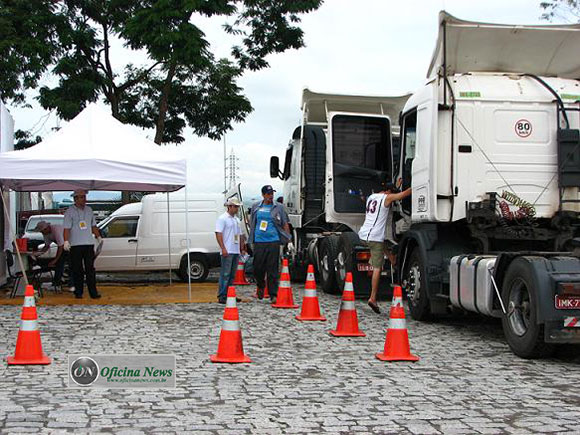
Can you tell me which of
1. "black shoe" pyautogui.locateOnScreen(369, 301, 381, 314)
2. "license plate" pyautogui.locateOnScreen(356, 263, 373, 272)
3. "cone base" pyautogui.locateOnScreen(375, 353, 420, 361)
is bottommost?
"cone base" pyautogui.locateOnScreen(375, 353, 420, 361)

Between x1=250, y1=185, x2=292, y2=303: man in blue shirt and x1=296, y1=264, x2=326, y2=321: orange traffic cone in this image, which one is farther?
x1=250, y1=185, x2=292, y2=303: man in blue shirt

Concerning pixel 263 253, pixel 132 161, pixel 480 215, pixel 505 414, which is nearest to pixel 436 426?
pixel 505 414

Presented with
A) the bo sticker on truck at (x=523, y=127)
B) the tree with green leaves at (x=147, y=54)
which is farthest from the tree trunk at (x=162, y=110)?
the bo sticker on truck at (x=523, y=127)

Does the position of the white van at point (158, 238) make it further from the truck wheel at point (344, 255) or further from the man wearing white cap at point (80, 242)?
the truck wheel at point (344, 255)

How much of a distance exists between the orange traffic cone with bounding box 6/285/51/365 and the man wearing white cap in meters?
5.58

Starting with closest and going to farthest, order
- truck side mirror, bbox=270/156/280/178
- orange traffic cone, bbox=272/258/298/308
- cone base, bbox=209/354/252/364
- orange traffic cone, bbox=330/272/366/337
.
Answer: cone base, bbox=209/354/252/364 < orange traffic cone, bbox=330/272/366/337 < orange traffic cone, bbox=272/258/298/308 < truck side mirror, bbox=270/156/280/178

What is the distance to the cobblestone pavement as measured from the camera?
17.5 ft

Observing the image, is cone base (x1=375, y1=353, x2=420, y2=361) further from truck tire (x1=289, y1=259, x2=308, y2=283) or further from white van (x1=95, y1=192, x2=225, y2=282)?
white van (x1=95, y1=192, x2=225, y2=282)

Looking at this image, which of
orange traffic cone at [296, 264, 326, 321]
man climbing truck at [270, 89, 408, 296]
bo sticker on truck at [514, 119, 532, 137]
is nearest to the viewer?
bo sticker on truck at [514, 119, 532, 137]

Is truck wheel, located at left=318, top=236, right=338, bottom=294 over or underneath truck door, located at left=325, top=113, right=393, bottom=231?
underneath

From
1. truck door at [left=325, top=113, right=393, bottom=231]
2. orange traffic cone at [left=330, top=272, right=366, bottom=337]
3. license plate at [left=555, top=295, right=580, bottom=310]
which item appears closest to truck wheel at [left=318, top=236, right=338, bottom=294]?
truck door at [left=325, top=113, right=393, bottom=231]

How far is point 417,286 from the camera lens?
34.5 ft

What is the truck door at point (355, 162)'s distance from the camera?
556 inches

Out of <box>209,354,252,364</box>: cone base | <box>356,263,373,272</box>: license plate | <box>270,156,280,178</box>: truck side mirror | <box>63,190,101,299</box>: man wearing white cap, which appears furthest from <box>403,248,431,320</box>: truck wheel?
<box>270,156,280,178</box>: truck side mirror
